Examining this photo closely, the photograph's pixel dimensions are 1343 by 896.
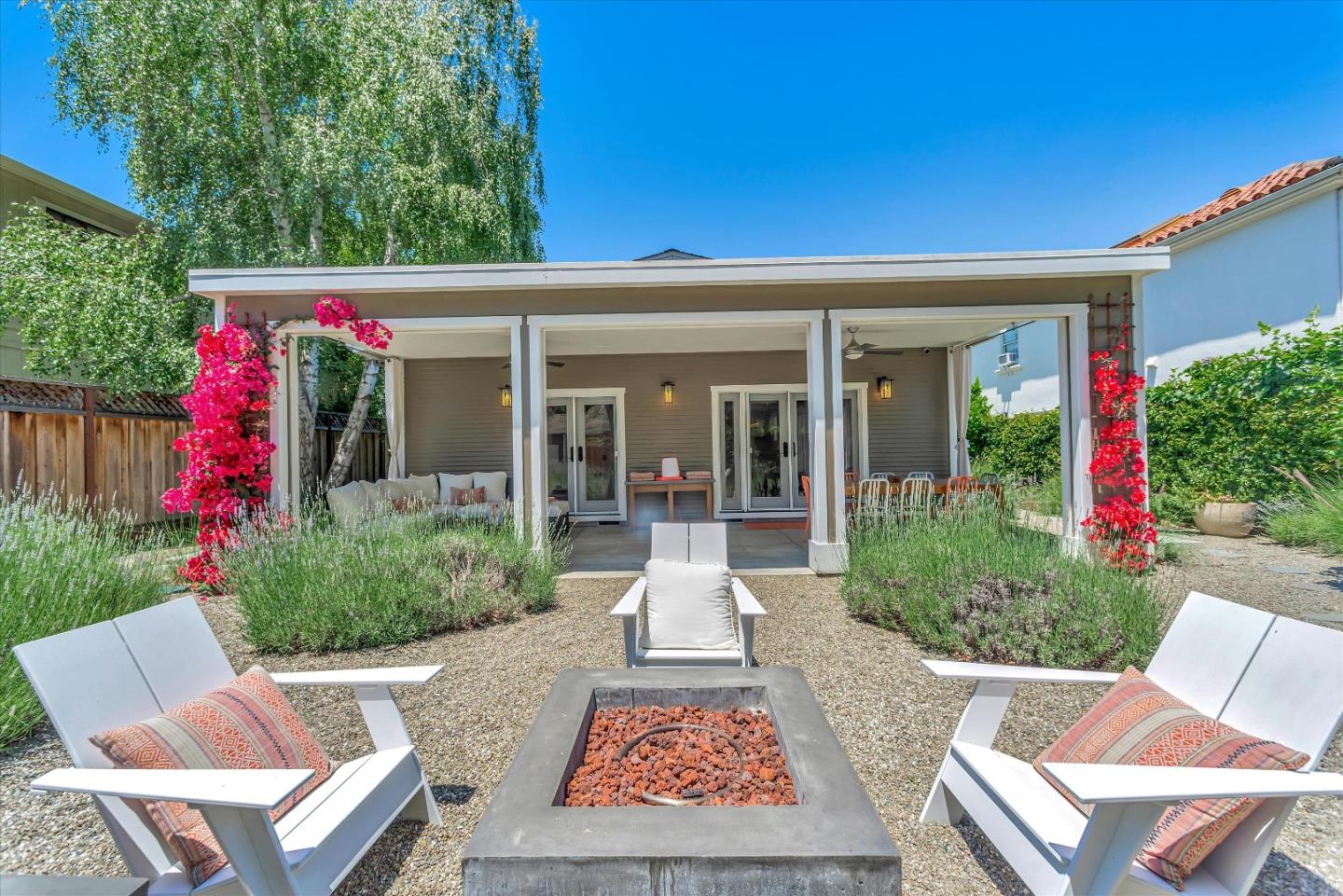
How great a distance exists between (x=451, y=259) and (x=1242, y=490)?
11.4 m

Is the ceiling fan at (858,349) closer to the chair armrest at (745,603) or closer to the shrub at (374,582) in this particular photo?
→ the shrub at (374,582)

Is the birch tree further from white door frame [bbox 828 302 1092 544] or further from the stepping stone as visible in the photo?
the stepping stone

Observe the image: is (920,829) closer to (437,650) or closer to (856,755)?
(856,755)

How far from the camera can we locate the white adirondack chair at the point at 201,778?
1372 mm

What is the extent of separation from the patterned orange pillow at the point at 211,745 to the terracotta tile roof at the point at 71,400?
24.7ft

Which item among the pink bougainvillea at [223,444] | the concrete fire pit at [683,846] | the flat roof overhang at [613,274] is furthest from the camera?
the flat roof overhang at [613,274]

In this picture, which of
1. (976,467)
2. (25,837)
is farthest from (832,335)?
(976,467)

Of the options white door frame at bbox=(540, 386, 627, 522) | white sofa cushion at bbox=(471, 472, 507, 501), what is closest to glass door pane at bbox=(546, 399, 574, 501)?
white door frame at bbox=(540, 386, 627, 522)

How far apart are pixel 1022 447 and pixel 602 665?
420 inches

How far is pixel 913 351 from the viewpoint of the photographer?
1020 centimetres

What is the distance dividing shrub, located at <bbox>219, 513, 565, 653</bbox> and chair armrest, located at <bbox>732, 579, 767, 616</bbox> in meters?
2.02

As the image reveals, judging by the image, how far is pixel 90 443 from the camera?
24.5 feet

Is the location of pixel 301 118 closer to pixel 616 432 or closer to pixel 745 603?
pixel 616 432

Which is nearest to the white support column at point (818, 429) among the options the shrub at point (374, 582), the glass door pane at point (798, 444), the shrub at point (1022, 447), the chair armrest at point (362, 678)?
the shrub at point (374, 582)
